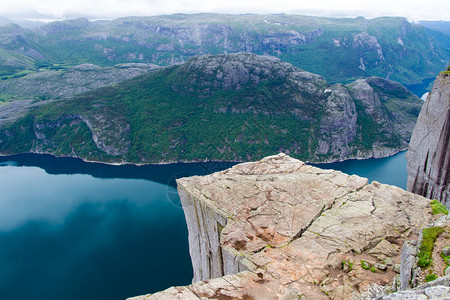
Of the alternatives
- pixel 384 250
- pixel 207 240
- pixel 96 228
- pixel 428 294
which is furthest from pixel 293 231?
pixel 96 228

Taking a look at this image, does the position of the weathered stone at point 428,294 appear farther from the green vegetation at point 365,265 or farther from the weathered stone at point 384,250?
the weathered stone at point 384,250

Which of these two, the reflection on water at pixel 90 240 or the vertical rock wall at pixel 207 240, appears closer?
the vertical rock wall at pixel 207 240

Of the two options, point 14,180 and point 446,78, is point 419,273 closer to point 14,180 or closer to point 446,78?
point 446,78

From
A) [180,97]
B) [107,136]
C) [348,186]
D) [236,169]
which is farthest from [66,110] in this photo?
[348,186]

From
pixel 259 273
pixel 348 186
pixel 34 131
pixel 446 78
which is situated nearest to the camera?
pixel 259 273

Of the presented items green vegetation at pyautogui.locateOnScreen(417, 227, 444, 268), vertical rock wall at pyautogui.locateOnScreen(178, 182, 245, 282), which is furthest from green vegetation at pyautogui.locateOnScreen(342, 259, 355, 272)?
vertical rock wall at pyautogui.locateOnScreen(178, 182, 245, 282)

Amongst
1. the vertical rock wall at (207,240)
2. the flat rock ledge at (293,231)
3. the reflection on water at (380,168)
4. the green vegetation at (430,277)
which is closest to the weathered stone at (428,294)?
the green vegetation at (430,277)
